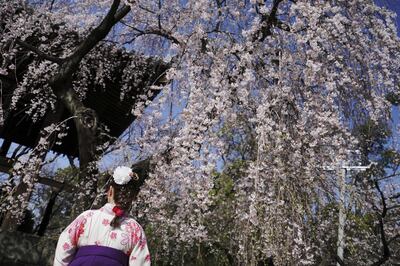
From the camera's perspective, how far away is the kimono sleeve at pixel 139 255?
206 centimetres

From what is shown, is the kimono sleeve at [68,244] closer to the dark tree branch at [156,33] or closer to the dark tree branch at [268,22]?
the dark tree branch at [268,22]

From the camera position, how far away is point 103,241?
2020mm

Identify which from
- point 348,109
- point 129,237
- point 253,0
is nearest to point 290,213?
point 348,109

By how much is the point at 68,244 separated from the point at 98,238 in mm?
155

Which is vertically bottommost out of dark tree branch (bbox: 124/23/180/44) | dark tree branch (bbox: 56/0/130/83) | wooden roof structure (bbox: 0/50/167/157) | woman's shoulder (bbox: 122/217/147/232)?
woman's shoulder (bbox: 122/217/147/232)

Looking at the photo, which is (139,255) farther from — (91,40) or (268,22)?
(91,40)

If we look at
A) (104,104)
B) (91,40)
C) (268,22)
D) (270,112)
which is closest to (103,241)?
(270,112)

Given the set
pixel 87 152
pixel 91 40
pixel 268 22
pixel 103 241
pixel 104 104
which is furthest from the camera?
pixel 104 104

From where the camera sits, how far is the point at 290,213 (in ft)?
11.3

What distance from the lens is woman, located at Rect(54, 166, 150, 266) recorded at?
2.00 m

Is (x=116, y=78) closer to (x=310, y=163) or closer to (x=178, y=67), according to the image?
(x=178, y=67)

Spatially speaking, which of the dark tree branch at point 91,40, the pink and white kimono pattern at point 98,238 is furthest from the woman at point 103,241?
the dark tree branch at point 91,40

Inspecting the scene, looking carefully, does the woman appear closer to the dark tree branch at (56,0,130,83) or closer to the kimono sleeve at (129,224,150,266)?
the kimono sleeve at (129,224,150,266)

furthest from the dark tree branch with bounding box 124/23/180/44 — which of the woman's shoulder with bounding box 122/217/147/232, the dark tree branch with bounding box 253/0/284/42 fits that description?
the woman's shoulder with bounding box 122/217/147/232
